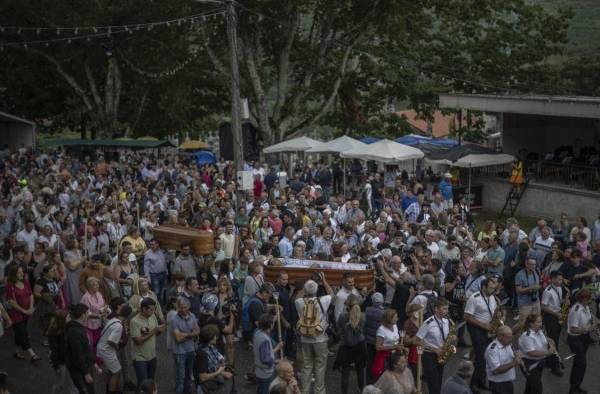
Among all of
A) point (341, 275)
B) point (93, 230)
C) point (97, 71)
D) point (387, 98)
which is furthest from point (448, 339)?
point (97, 71)

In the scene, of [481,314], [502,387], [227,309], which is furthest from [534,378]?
[227,309]

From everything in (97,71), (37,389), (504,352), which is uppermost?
(97,71)

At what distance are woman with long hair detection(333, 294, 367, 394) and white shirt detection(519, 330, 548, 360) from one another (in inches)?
73.2

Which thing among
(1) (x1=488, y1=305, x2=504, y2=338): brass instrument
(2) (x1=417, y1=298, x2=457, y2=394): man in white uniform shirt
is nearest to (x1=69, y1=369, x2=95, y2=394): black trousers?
(2) (x1=417, y1=298, x2=457, y2=394): man in white uniform shirt

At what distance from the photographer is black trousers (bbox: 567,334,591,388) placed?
10336 mm

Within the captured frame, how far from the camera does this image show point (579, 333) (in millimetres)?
10352

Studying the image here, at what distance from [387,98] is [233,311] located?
1116 inches

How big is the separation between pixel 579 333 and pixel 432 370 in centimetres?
204

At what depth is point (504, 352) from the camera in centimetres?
909

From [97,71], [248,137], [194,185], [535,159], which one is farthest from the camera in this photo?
[97,71]

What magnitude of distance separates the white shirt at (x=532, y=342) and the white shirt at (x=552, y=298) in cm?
156

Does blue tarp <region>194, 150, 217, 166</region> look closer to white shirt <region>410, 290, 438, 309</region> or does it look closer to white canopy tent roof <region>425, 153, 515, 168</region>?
white canopy tent roof <region>425, 153, 515, 168</region>

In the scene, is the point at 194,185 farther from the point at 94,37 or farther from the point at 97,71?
the point at 97,71

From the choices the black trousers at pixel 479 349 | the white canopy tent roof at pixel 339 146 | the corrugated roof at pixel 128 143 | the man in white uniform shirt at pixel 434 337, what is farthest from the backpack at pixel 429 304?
the corrugated roof at pixel 128 143
